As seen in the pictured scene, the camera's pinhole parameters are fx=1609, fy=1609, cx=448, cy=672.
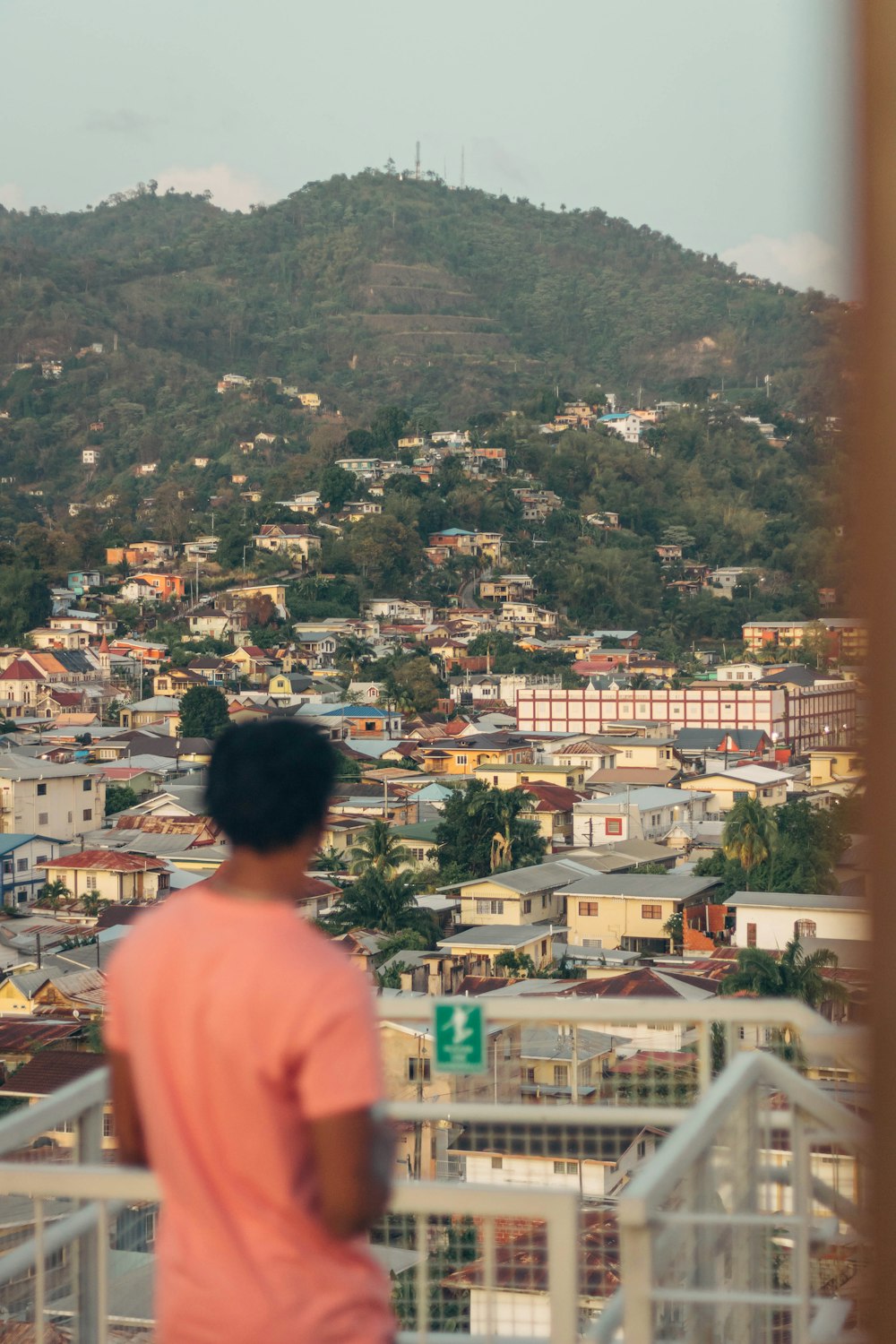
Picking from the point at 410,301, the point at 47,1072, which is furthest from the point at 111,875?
the point at 410,301

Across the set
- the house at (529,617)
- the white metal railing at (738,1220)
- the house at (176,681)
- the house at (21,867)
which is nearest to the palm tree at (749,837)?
the house at (21,867)

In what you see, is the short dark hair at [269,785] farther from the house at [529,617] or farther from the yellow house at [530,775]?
the house at [529,617]

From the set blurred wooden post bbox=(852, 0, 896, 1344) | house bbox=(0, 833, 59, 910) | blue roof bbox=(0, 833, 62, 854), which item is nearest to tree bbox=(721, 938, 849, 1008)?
house bbox=(0, 833, 59, 910)

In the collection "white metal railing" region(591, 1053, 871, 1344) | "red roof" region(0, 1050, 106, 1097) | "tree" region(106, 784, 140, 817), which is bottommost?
"red roof" region(0, 1050, 106, 1097)

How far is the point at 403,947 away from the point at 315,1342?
25.7 feet

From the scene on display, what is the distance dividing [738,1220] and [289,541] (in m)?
23.4

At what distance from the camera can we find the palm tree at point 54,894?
10039 millimetres

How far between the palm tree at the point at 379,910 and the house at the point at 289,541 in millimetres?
14866

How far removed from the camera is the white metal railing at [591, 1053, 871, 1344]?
662 millimetres

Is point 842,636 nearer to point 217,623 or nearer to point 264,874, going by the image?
point 264,874

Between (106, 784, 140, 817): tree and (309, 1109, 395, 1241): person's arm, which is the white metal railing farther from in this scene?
(106, 784, 140, 817): tree

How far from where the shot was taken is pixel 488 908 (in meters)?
9.48

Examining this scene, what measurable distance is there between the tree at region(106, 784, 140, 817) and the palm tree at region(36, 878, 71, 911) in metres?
2.59

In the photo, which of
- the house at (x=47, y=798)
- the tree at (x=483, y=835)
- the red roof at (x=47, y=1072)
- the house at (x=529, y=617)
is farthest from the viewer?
the house at (x=529, y=617)
